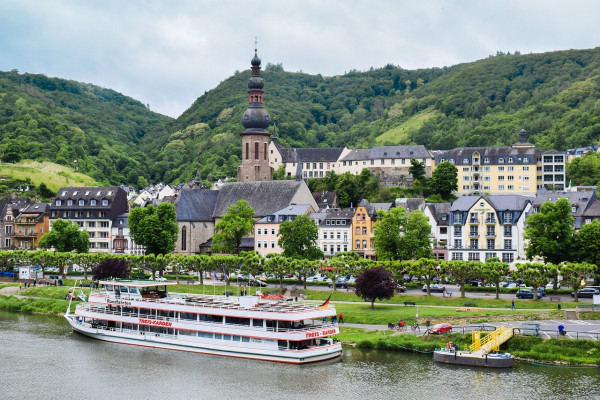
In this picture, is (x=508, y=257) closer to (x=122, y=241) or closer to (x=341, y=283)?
(x=341, y=283)

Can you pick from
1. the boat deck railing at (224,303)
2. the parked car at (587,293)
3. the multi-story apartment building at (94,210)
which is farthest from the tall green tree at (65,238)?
the parked car at (587,293)

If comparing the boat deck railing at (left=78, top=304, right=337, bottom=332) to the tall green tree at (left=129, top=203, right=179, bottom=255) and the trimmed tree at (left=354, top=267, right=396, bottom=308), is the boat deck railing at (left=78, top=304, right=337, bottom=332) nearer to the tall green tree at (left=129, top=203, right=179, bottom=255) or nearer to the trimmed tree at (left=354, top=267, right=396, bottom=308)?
the trimmed tree at (left=354, top=267, right=396, bottom=308)

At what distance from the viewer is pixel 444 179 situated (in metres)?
133

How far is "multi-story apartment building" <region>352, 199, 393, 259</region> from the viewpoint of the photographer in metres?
110

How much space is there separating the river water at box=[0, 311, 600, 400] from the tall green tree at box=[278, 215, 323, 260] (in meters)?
36.7

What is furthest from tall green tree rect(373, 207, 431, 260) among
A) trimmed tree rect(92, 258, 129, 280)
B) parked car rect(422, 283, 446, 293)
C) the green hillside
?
the green hillside

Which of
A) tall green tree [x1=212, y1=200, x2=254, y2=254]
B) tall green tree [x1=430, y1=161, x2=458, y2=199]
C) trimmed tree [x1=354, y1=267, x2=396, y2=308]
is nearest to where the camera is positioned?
trimmed tree [x1=354, y1=267, x2=396, y2=308]

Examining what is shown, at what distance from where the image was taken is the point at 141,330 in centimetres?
7006

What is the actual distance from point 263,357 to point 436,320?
54.7ft

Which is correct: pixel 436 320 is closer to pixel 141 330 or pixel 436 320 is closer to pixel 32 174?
pixel 141 330

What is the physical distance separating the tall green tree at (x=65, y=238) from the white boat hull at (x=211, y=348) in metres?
43.0

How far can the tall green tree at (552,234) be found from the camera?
82.8 meters

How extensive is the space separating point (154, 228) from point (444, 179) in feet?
167

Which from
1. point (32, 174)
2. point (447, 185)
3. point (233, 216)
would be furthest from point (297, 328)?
point (32, 174)
